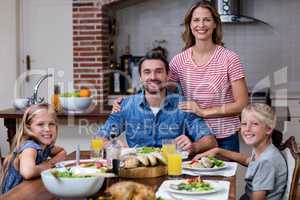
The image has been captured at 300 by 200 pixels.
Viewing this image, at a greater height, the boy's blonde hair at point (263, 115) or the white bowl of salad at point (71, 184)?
the boy's blonde hair at point (263, 115)

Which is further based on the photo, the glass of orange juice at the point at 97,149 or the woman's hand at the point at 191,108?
the woman's hand at the point at 191,108

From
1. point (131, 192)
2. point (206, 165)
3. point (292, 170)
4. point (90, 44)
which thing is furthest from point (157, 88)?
point (90, 44)

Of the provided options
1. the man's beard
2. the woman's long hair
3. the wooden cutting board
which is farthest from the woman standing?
the wooden cutting board

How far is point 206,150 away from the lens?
9.66 ft

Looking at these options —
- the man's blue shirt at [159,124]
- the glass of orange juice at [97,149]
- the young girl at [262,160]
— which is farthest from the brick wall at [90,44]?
the young girl at [262,160]

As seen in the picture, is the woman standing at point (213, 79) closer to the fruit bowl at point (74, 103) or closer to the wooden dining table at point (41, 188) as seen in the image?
the wooden dining table at point (41, 188)

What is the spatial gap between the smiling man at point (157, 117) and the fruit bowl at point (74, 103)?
45.5 inches

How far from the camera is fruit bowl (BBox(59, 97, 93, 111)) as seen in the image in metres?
4.23

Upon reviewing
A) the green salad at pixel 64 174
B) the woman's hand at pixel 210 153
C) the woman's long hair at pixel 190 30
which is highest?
the woman's long hair at pixel 190 30

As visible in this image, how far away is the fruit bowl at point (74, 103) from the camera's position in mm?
4234

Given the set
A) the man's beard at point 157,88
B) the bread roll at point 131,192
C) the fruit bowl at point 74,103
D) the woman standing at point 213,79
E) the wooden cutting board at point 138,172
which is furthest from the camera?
the fruit bowl at point 74,103

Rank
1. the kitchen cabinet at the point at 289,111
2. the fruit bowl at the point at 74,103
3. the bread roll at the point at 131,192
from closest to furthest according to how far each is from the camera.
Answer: the bread roll at the point at 131,192 < the fruit bowl at the point at 74,103 < the kitchen cabinet at the point at 289,111

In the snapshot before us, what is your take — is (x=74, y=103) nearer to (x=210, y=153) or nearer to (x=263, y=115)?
(x=210, y=153)

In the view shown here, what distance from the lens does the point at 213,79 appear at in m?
3.19
